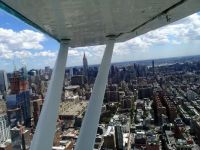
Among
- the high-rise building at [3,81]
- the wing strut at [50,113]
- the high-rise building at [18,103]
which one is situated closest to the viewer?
the wing strut at [50,113]

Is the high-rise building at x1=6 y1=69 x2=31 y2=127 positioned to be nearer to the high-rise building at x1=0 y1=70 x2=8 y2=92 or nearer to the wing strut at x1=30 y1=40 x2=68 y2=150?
the high-rise building at x1=0 y1=70 x2=8 y2=92

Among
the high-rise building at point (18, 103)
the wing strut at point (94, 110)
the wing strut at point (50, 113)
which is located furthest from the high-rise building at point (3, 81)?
the wing strut at point (50, 113)

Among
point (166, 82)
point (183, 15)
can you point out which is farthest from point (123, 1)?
point (166, 82)

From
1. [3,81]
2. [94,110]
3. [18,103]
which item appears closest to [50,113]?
[94,110]

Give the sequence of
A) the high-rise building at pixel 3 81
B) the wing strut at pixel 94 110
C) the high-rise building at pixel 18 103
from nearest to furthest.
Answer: the wing strut at pixel 94 110
the high-rise building at pixel 18 103
the high-rise building at pixel 3 81

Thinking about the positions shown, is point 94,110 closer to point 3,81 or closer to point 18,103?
point 18,103

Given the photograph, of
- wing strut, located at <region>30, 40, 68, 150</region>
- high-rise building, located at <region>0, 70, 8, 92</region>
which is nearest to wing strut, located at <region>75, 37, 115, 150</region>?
wing strut, located at <region>30, 40, 68, 150</region>

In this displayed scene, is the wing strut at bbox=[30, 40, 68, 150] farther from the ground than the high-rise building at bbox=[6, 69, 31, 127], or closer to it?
farther from the ground

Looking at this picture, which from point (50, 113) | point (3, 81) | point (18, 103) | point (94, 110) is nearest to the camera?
point (50, 113)

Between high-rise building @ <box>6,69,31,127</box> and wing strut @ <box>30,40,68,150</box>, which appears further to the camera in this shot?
high-rise building @ <box>6,69,31,127</box>

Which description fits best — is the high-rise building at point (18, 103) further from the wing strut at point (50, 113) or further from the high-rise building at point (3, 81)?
the wing strut at point (50, 113)

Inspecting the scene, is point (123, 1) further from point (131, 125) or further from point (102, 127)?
point (131, 125)
